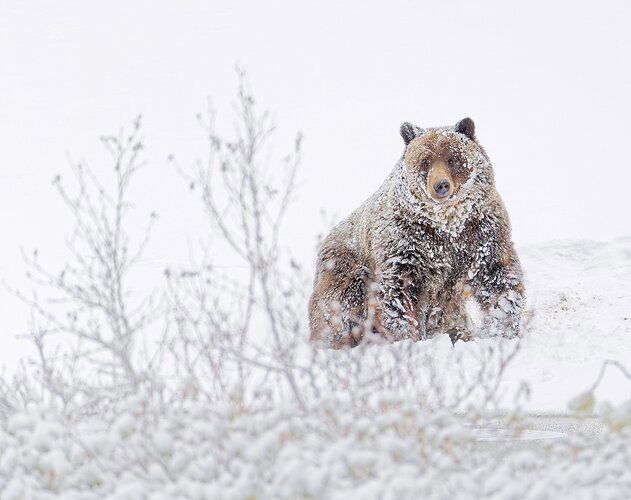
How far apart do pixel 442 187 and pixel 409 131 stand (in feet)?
3.38

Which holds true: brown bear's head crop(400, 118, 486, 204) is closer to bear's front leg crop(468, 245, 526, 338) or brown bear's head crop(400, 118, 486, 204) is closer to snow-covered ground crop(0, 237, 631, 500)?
bear's front leg crop(468, 245, 526, 338)

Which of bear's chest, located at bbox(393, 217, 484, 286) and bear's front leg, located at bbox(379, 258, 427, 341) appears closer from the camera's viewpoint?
bear's front leg, located at bbox(379, 258, 427, 341)

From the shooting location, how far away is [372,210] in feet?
30.8

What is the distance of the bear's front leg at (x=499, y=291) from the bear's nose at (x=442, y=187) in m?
0.88

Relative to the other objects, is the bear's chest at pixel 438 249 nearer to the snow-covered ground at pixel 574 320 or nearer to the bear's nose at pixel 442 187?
the bear's nose at pixel 442 187

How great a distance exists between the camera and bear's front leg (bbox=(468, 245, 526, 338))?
885 centimetres

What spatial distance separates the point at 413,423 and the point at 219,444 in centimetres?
93

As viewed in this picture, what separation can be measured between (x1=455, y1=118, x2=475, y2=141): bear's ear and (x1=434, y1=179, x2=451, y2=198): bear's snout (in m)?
0.79

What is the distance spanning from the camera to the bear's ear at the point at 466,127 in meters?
8.88

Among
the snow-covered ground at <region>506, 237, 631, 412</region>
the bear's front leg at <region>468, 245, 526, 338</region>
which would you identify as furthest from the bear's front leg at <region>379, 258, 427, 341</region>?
the snow-covered ground at <region>506, 237, 631, 412</region>

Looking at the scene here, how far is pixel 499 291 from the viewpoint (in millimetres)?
8891

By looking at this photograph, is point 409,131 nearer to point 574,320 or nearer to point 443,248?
point 443,248

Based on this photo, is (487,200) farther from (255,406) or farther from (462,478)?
(462,478)

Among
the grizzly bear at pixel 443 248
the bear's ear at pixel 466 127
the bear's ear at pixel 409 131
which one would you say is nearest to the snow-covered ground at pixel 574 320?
the grizzly bear at pixel 443 248
